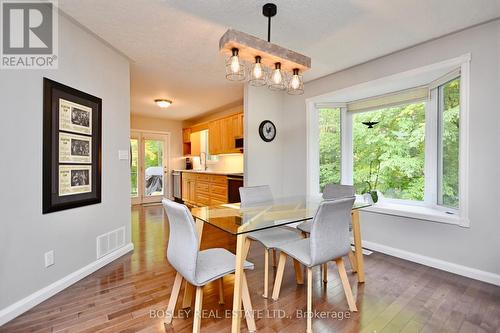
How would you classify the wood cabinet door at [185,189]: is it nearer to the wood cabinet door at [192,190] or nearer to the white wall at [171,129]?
the wood cabinet door at [192,190]

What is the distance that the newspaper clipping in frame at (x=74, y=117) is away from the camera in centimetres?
225

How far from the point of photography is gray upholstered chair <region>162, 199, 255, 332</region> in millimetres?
1457

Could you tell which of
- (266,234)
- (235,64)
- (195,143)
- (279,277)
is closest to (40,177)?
(235,64)

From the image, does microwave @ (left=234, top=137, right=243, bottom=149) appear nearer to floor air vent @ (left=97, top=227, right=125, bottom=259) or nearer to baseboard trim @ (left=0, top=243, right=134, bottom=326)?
floor air vent @ (left=97, top=227, right=125, bottom=259)

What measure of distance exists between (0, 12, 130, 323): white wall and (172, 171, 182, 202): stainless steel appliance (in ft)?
13.5

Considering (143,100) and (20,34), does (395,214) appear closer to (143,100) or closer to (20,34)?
(20,34)

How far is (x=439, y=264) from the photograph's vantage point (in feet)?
8.67

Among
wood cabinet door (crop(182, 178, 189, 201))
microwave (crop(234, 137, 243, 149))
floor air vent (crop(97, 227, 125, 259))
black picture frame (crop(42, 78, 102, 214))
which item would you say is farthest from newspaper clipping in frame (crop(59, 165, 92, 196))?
wood cabinet door (crop(182, 178, 189, 201))

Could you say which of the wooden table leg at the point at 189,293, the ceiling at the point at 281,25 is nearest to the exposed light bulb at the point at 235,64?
the ceiling at the point at 281,25

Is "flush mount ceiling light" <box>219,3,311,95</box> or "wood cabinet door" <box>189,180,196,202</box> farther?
"wood cabinet door" <box>189,180,196,202</box>

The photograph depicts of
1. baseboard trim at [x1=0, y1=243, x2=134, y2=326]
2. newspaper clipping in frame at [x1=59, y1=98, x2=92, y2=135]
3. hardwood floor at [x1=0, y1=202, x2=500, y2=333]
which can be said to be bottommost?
hardwood floor at [x1=0, y1=202, x2=500, y2=333]

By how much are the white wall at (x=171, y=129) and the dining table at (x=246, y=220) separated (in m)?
5.43

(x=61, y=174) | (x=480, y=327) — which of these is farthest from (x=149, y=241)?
(x=480, y=327)

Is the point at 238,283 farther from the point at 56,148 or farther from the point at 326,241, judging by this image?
the point at 56,148
